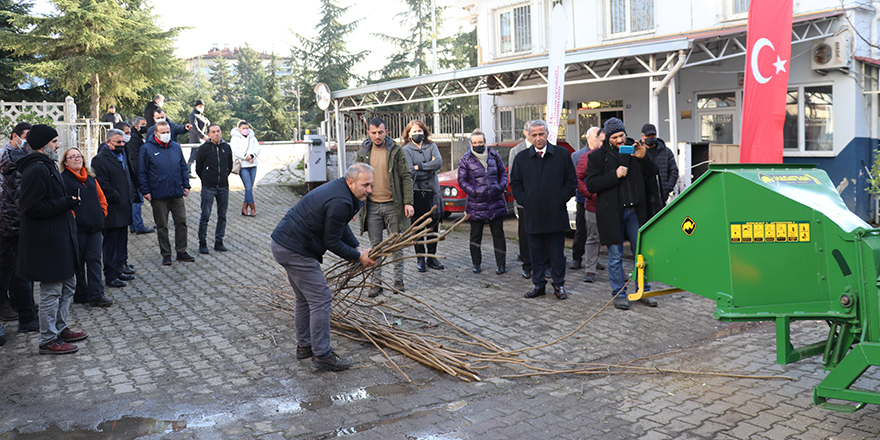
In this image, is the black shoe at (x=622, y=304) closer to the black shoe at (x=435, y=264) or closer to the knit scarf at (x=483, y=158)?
the knit scarf at (x=483, y=158)

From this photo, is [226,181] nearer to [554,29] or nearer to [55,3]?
[554,29]

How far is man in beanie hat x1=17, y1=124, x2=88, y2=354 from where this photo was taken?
6.05 m

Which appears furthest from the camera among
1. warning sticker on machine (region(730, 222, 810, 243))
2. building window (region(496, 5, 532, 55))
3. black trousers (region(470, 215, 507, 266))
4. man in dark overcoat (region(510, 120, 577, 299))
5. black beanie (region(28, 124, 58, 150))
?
building window (region(496, 5, 532, 55))

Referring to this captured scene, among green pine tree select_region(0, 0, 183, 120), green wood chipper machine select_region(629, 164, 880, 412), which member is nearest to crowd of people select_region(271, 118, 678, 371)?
green wood chipper machine select_region(629, 164, 880, 412)

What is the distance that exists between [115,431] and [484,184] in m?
5.85

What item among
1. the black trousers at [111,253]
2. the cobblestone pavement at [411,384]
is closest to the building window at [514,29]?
the cobblestone pavement at [411,384]

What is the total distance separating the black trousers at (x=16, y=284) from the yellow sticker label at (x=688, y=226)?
610 cm

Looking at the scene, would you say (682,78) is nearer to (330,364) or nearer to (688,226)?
(688,226)

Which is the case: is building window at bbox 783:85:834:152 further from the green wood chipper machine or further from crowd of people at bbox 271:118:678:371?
the green wood chipper machine

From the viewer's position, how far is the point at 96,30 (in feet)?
77.8

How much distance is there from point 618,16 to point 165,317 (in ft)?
44.9

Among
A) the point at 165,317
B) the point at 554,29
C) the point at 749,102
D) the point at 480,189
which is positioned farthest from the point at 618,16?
the point at 165,317

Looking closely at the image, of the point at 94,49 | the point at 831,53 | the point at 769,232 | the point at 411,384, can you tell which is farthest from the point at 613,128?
the point at 94,49

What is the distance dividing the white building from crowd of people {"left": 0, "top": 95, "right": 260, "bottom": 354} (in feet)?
26.1
